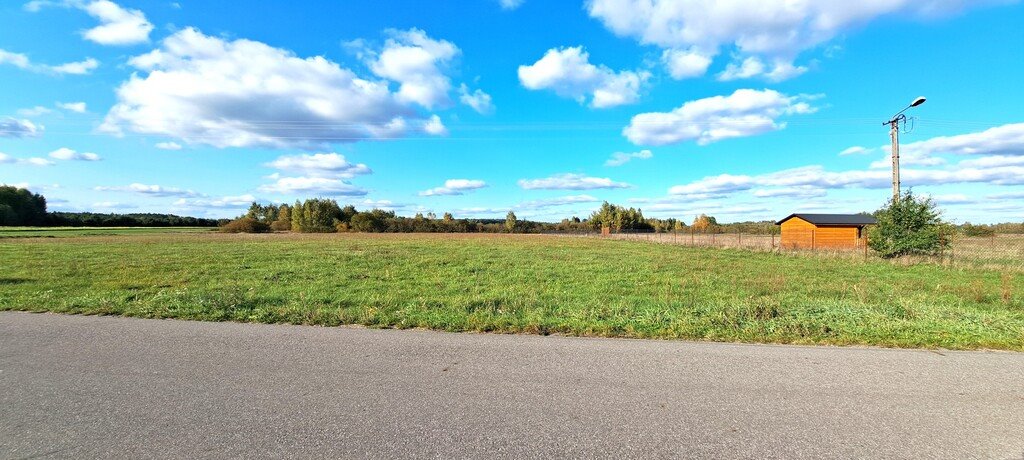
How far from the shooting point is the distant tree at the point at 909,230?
1971 centimetres

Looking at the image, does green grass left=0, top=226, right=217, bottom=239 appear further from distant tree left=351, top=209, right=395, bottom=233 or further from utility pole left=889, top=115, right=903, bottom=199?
utility pole left=889, top=115, right=903, bottom=199

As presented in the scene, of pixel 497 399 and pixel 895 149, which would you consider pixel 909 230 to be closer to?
pixel 895 149

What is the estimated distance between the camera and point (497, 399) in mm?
3770

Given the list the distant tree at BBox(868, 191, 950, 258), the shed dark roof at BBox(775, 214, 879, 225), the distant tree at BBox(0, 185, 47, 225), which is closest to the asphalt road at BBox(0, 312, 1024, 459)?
the distant tree at BBox(868, 191, 950, 258)

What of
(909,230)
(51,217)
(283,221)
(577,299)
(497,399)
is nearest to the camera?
(497,399)

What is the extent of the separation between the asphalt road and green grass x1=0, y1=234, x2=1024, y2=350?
0.90 metres

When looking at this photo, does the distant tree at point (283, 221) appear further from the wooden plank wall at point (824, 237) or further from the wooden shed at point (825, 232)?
the wooden plank wall at point (824, 237)

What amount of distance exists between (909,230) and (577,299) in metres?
19.7

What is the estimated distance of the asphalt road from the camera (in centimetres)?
303

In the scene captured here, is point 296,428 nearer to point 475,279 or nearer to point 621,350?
point 621,350

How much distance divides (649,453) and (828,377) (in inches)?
101

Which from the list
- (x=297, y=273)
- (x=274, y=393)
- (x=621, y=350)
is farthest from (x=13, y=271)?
(x=621, y=350)

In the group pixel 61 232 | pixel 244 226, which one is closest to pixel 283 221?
pixel 244 226

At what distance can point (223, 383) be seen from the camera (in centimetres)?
416
